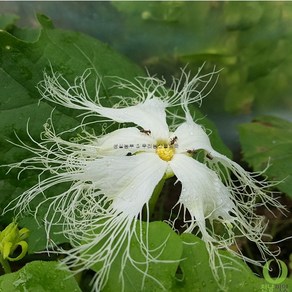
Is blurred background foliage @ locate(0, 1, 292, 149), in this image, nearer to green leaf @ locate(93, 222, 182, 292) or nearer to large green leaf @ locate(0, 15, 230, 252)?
large green leaf @ locate(0, 15, 230, 252)

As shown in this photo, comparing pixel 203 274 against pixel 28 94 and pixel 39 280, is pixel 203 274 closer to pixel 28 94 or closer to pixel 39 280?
pixel 39 280

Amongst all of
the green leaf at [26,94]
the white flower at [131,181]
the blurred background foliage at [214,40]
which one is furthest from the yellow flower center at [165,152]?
the blurred background foliage at [214,40]

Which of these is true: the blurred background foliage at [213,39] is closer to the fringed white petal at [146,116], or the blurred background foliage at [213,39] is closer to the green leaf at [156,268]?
the fringed white petal at [146,116]

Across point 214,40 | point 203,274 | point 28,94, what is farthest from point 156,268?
point 214,40

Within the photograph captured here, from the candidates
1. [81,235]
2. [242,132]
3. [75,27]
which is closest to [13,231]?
[81,235]

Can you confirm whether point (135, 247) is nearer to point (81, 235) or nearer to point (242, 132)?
point (81, 235)
